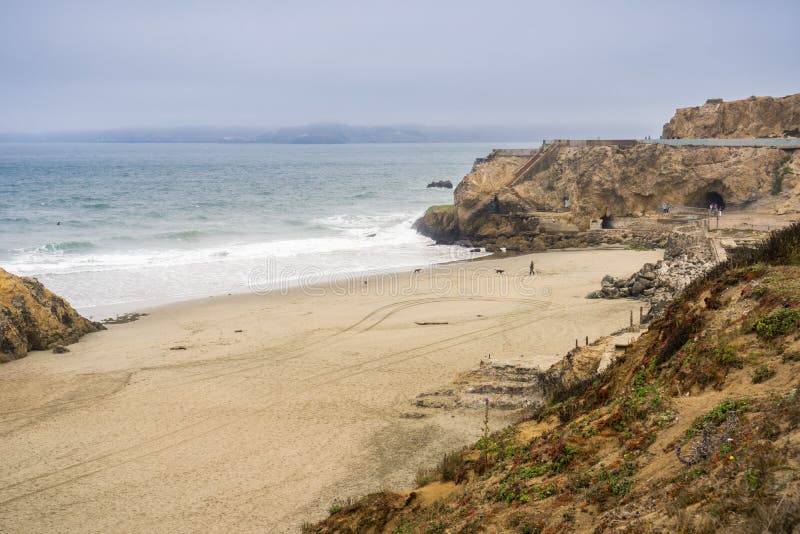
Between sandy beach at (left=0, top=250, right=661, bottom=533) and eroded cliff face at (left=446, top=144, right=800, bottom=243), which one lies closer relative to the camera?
sandy beach at (left=0, top=250, right=661, bottom=533)

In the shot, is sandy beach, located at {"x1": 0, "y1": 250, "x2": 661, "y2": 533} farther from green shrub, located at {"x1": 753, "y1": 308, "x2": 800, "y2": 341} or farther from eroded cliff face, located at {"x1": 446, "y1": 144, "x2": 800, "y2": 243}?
eroded cliff face, located at {"x1": 446, "y1": 144, "x2": 800, "y2": 243}

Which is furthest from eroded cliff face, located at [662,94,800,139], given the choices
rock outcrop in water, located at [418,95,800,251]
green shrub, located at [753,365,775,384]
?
green shrub, located at [753,365,775,384]

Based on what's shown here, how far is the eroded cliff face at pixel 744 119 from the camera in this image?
3769 centimetres

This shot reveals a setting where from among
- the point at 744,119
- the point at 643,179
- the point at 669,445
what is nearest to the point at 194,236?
the point at 643,179

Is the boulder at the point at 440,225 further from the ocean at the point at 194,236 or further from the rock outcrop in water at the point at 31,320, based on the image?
the rock outcrop in water at the point at 31,320

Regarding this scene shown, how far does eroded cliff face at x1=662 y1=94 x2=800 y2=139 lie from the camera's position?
37688 mm

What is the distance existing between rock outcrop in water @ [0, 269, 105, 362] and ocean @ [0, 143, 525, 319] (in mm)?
2922

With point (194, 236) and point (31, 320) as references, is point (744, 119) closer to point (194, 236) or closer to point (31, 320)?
point (194, 236)

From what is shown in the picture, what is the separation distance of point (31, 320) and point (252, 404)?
850cm

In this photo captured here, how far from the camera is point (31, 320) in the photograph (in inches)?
714

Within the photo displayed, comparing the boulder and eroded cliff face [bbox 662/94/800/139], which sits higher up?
eroded cliff face [bbox 662/94/800/139]

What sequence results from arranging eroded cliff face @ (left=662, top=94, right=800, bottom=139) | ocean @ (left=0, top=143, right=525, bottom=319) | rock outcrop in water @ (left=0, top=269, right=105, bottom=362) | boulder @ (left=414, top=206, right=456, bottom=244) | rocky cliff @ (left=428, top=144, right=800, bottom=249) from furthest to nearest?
boulder @ (left=414, top=206, right=456, bottom=244), eroded cliff face @ (left=662, top=94, right=800, bottom=139), rocky cliff @ (left=428, top=144, right=800, bottom=249), ocean @ (left=0, top=143, right=525, bottom=319), rock outcrop in water @ (left=0, top=269, right=105, bottom=362)

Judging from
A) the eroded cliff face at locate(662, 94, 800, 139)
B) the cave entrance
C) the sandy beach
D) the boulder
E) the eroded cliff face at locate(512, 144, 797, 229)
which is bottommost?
the sandy beach

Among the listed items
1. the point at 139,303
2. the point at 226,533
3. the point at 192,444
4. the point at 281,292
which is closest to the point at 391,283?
the point at 281,292
